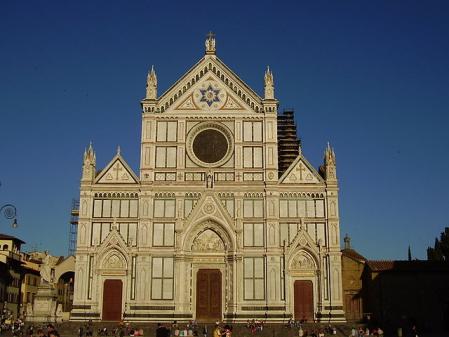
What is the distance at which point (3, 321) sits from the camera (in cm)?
4703

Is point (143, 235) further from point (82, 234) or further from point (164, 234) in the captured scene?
point (82, 234)

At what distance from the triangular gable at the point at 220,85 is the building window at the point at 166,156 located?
10.7 feet

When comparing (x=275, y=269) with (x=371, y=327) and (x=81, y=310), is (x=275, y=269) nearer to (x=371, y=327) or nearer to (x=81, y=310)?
(x=371, y=327)

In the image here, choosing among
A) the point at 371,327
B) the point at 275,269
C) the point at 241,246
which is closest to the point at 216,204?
the point at 241,246

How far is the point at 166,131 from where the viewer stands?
46.2 metres

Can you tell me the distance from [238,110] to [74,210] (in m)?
25.8

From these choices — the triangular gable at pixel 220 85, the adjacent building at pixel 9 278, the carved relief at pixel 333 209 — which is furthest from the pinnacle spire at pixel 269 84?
the adjacent building at pixel 9 278

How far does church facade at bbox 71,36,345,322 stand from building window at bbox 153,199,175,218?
0.08 m

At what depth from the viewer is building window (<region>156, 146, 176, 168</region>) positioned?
45469 millimetres

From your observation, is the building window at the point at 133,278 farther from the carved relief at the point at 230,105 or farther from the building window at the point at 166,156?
the carved relief at the point at 230,105

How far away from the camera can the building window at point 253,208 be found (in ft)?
146

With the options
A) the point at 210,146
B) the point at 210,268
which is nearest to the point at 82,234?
the point at 210,268

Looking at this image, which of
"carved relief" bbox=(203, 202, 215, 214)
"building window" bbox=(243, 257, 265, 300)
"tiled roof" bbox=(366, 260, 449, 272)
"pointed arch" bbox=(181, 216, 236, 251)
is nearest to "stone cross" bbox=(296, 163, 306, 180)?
"pointed arch" bbox=(181, 216, 236, 251)

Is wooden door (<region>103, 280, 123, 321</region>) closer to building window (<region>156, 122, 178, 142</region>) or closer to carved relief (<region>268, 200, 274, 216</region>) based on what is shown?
building window (<region>156, 122, 178, 142</region>)
